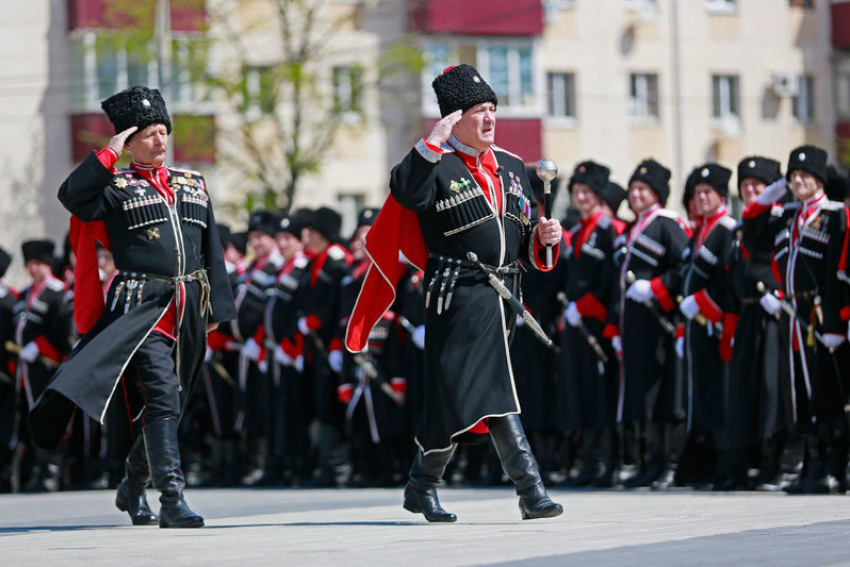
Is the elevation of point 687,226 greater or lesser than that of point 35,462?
greater

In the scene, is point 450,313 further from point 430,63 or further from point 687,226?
point 430,63

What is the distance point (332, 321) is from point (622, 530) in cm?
823

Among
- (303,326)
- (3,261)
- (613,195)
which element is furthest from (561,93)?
(613,195)

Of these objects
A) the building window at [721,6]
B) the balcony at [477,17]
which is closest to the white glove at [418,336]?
the balcony at [477,17]

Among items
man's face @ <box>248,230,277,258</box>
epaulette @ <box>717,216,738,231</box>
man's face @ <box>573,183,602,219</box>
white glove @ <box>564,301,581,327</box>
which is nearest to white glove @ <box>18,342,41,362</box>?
man's face @ <box>248,230,277,258</box>

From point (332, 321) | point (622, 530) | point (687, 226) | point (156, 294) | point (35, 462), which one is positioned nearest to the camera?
point (622, 530)

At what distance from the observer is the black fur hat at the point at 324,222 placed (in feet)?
59.7

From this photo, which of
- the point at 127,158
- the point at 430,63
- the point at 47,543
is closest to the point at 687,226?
the point at 47,543

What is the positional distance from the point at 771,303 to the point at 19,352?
8.07 metres

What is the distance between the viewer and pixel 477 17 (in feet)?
140

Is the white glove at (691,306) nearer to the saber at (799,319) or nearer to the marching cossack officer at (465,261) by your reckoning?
the saber at (799,319)

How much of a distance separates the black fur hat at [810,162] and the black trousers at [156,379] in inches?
180

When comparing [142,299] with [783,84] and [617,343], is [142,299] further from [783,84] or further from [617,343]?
[783,84]

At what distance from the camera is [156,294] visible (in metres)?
11.5
